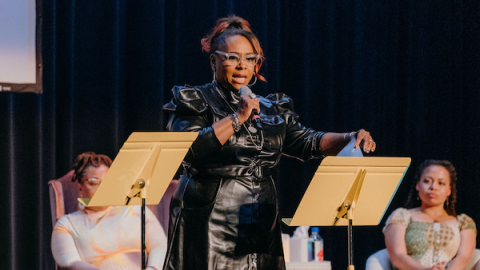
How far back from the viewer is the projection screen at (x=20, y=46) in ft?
12.3

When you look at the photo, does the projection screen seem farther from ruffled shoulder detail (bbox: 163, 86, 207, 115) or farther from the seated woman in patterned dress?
the seated woman in patterned dress

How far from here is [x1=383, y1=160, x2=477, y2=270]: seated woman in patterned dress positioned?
11.9 feet

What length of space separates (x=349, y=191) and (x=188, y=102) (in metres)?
0.62

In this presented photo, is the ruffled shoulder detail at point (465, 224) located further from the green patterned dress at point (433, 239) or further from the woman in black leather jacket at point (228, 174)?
the woman in black leather jacket at point (228, 174)

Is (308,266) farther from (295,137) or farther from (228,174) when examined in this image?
(228,174)

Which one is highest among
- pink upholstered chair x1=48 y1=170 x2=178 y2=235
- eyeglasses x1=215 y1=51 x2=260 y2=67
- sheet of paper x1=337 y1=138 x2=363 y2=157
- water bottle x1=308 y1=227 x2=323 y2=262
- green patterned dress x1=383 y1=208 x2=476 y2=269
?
eyeglasses x1=215 y1=51 x2=260 y2=67

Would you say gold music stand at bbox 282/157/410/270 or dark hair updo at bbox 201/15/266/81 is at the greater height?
dark hair updo at bbox 201/15/266/81

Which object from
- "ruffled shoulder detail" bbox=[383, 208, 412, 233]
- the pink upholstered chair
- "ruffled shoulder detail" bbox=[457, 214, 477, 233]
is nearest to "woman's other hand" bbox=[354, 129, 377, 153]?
the pink upholstered chair

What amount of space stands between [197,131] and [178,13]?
2.52 m

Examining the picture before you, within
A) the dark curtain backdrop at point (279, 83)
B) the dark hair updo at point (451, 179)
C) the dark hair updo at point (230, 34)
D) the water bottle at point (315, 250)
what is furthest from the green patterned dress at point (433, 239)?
the dark hair updo at point (230, 34)

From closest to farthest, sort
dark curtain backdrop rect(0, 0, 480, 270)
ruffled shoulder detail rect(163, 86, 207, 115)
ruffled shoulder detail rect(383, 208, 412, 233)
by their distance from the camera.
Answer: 1. ruffled shoulder detail rect(163, 86, 207, 115)
2. ruffled shoulder detail rect(383, 208, 412, 233)
3. dark curtain backdrop rect(0, 0, 480, 270)

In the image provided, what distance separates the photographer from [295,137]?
2.16m

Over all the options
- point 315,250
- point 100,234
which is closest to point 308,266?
point 315,250

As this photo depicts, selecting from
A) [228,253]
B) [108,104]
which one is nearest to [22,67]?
[108,104]
